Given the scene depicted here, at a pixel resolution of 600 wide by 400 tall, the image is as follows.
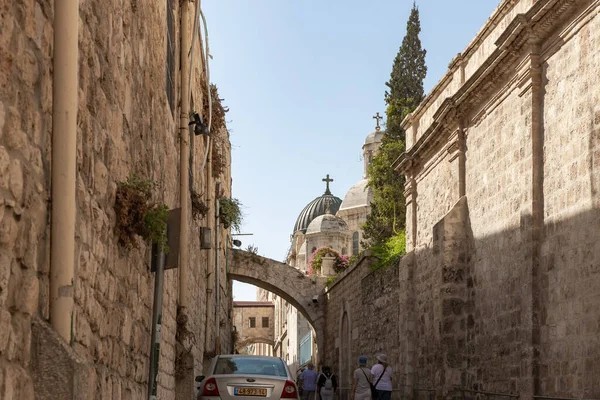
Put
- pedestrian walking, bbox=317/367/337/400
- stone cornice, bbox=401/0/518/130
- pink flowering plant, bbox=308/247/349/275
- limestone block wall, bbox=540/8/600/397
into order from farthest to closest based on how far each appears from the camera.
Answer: pink flowering plant, bbox=308/247/349/275 → pedestrian walking, bbox=317/367/337/400 → stone cornice, bbox=401/0/518/130 → limestone block wall, bbox=540/8/600/397

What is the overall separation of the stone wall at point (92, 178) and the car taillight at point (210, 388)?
247 cm

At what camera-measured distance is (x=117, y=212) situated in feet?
18.9

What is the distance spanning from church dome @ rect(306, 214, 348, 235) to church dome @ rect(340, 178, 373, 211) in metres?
2.27

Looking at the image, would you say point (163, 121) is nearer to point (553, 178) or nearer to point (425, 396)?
point (553, 178)

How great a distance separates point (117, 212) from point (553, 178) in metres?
7.71

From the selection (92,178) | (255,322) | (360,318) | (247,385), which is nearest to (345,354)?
(360,318)

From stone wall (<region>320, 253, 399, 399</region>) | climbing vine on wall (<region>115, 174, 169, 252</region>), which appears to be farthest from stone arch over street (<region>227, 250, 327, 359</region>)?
climbing vine on wall (<region>115, 174, 169, 252</region>)

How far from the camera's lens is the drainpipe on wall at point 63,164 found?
4090 mm

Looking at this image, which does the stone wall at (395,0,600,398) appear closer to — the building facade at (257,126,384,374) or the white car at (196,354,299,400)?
the white car at (196,354,299,400)

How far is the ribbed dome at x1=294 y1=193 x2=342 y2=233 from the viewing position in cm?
8219

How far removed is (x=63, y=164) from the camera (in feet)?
13.5

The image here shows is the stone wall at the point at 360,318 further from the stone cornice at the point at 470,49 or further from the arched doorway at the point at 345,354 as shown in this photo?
the stone cornice at the point at 470,49

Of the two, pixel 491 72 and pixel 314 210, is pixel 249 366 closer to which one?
pixel 491 72

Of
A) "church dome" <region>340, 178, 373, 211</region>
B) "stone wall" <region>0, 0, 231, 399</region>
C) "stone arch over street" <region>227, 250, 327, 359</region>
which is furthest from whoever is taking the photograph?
"church dome" <region>340, 178, 373, 211</region>
